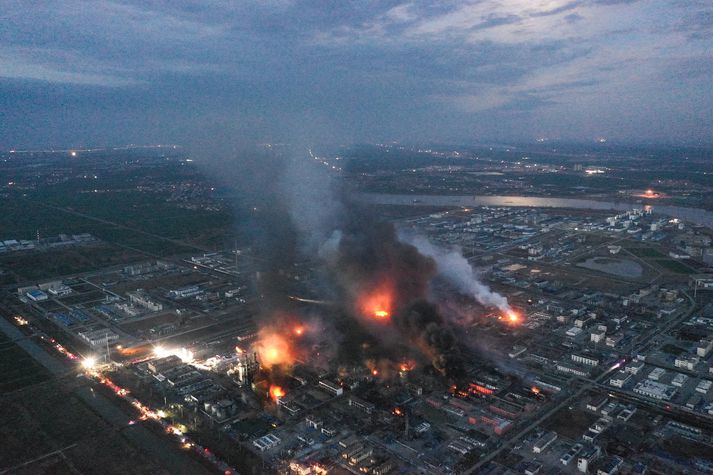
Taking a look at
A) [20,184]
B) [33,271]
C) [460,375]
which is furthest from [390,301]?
[20,184]

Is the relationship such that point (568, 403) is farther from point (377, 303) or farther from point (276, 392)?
point (276, 392)

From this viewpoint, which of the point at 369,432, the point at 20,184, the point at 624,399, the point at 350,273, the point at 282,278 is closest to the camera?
the point at 369,432

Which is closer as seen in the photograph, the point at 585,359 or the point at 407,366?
the point at 407,366

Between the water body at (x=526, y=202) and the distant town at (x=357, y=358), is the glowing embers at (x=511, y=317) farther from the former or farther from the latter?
the water body at (x=526, y=202)

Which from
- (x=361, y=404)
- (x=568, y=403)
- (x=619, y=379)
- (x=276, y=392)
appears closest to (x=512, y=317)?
(x=619, y=379)

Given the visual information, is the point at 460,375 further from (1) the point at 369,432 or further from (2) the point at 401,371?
(1) the point at 369,432

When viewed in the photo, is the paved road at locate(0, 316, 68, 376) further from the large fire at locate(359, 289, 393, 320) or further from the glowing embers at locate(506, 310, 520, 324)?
the glowing embers at locate(506, 310, 520, 324)

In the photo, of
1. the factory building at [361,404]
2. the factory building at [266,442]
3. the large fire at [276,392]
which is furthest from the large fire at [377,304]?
the factory building at [266,442]
